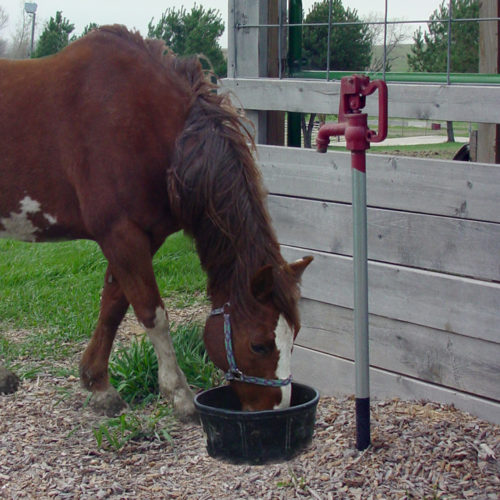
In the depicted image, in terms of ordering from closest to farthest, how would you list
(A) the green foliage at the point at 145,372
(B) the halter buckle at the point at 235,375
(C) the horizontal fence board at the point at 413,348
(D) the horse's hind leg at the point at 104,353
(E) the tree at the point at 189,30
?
(B) the halter buckle at the point at 235,375 → (C) the horizontal fence board at the point at 413,348 → (D) the horse's hind leg at the point at 104,353 → (A) the green foliage at the point at 145,372 → (E) the tree at the point at 189,30

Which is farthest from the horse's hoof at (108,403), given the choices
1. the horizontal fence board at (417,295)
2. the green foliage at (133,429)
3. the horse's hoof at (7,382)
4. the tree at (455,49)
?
the tree at (455,49)

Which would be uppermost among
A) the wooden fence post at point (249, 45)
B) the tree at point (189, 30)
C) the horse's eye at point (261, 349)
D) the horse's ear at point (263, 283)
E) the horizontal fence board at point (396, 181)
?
the tree at point (189, 30)

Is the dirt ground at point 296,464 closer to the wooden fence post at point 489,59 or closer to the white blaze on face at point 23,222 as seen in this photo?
the white blaze on face at point 23,222

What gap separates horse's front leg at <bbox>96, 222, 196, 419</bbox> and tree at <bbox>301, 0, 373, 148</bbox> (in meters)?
1.59

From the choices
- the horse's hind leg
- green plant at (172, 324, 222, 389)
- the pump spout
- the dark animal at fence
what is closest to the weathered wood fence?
green plant at (172, 324, 222, 389)

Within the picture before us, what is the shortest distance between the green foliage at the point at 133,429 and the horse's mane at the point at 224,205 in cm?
72

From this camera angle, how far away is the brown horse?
288 cm

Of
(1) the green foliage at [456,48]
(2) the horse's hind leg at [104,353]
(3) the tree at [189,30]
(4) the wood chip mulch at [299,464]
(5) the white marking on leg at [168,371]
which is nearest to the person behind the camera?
(4) the wood chip mulch at [299,464]

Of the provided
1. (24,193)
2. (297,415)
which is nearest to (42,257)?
(24,193)

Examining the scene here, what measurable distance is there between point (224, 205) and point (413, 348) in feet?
3.69

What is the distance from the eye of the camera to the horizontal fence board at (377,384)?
10.2ft

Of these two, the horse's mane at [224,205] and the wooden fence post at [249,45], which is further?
the wooden fence post at [249,45]

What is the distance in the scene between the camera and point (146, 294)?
3371 mm

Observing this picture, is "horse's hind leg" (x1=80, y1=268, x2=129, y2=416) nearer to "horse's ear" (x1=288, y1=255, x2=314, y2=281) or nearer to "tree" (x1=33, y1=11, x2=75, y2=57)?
"horse's ear" (x1=288, y1=255, x2=314, y2=281)
